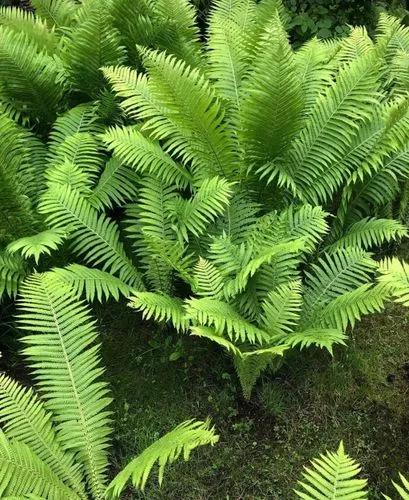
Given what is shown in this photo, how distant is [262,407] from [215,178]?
1.26 metres

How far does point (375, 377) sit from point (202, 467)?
1.09 m

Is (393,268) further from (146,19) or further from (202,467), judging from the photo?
(146,19)

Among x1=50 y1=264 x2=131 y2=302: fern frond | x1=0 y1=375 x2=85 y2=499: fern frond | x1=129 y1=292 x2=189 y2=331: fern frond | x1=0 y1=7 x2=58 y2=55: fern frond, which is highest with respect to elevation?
x1=0 y1=7 x2=58 y2=55: fern frond

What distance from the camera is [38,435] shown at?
2.33 metres

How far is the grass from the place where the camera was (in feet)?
8.15

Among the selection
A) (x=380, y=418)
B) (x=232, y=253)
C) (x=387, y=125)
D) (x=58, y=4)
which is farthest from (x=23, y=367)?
(x=58, y=4)

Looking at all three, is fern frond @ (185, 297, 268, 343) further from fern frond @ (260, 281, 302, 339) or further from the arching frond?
the arching frond

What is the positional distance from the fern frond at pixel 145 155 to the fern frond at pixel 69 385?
0.93 m

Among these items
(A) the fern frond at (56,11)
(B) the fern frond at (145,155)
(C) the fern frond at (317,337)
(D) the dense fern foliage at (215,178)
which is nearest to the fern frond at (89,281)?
(D) the dense fern foliage at (215,178)

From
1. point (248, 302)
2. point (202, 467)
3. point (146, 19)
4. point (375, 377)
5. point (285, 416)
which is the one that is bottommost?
point (202, 467)

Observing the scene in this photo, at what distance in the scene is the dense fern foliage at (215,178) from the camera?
2.68 metres

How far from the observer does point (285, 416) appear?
106 inches

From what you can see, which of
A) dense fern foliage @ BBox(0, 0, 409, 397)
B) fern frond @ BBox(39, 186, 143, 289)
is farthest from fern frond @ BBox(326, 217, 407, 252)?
fern frond @ BBox(39, 186, 143, 289)

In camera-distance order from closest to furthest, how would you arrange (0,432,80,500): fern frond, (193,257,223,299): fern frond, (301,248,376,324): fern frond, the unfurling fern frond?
the unfurling fern frond
(0,432,80,500): fern frond
(193,257,223,299): fern frond
(301,248,376,324): fern frond
